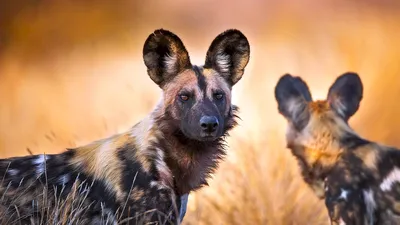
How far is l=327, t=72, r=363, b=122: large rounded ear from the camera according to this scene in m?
3.86

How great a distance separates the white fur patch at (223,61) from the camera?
3.25 meters

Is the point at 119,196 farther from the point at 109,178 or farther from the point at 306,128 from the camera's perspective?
the point at 306,128

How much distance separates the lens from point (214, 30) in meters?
5.53

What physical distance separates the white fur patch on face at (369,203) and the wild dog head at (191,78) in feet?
2.14

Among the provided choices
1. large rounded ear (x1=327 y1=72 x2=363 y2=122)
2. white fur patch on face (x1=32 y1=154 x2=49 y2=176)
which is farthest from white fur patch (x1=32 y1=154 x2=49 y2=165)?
large rounded ear (x1=327 y1=72 x2=363 y2=122)

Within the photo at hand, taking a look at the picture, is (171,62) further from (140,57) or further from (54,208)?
(140,57)

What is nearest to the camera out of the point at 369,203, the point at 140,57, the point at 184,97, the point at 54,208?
the point at 54,208

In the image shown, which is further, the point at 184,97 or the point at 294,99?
the point at 294,99

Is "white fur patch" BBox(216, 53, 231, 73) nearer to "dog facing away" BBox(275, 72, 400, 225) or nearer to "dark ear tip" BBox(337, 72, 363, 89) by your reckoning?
"dog facing away" BBox(275, 72, 400, 225)

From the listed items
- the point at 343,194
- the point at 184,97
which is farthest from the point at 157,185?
the point at 343,194

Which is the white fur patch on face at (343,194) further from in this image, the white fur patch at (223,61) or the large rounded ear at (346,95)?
the white fur patch at (223,61)

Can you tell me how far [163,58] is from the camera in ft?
10.4

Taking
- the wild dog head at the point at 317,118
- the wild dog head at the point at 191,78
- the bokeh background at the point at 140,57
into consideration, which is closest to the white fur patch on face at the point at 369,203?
the wild dog head at the point at 317,118

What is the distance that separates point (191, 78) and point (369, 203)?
87cm
